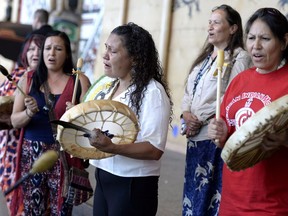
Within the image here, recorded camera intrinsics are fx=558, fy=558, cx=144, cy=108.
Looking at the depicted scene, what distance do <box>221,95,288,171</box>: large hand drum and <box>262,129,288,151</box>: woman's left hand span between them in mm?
22

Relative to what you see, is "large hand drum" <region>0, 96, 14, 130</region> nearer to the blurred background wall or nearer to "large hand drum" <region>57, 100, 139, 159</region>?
"large hand drum" <region>57, 100, 139, 159</region>

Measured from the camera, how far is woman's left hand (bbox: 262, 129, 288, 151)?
7.35 ft

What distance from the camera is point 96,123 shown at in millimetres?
2662

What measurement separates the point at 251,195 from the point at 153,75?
88 centimetres

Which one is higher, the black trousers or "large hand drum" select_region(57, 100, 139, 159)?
"large hand drum" select_region(57, 100, 139, 159)

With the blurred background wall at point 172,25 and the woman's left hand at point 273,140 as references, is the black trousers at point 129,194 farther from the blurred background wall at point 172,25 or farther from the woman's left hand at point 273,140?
the blurred background wall at point 172,25

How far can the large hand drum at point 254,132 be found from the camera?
6.75 feet

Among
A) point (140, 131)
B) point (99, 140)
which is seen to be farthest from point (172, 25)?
point (99, 140)

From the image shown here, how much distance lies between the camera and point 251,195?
2447 mm

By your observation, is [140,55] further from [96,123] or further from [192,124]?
[192,124]

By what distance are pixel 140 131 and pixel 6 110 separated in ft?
5.50

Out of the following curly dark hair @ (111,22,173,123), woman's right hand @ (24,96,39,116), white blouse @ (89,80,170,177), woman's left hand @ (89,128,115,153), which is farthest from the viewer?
woman's right hand @ (24,96,39,116)

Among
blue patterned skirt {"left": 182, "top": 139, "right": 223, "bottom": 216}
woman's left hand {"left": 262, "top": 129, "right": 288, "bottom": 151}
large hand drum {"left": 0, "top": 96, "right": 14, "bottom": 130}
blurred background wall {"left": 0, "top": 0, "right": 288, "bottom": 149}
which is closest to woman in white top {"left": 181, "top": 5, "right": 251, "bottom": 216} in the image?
blue patterned skirt {"left": 182, "top": 139, "right": 223, "bottom": 216}

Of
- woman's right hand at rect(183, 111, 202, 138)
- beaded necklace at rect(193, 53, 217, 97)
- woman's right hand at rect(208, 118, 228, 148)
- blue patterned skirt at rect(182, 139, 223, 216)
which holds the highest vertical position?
beaded necklace at rect(193, 53, 217, 97)
